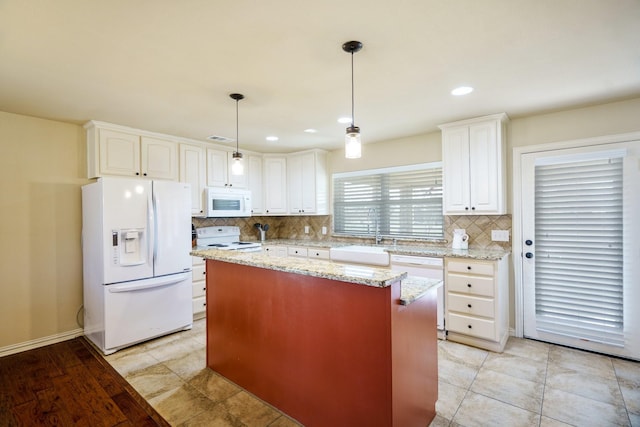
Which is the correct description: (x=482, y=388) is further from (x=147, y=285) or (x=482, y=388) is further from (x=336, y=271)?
(x=147, y=285)

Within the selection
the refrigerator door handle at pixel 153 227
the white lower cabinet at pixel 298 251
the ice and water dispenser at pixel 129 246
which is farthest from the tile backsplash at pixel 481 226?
the ice and water dispenser at pixel 129 246

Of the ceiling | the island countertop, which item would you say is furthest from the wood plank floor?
the ceiling

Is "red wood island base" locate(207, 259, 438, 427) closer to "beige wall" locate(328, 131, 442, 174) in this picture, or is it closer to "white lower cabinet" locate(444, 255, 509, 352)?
"white lower cabinet" locate(444, 255, 509, 352)

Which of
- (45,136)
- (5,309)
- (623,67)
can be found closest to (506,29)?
(623,67)

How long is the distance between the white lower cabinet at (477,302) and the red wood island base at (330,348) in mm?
1251

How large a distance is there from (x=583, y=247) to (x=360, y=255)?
2218 millimetres

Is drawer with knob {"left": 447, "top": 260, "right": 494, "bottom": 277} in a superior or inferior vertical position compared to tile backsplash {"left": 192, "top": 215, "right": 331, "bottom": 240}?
inferior

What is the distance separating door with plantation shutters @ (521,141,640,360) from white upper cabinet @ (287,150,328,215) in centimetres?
265

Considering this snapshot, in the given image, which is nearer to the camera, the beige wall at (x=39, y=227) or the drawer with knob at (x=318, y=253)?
the beige wall at (x=39, y=227)

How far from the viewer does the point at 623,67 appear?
2.22 metres

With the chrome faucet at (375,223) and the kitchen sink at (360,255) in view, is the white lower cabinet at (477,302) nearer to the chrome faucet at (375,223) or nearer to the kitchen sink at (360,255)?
the kitchen sink at (360,255)

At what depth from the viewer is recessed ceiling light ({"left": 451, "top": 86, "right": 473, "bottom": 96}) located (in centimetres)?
256

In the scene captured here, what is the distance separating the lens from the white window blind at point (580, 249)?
288 cm

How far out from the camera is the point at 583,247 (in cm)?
302
